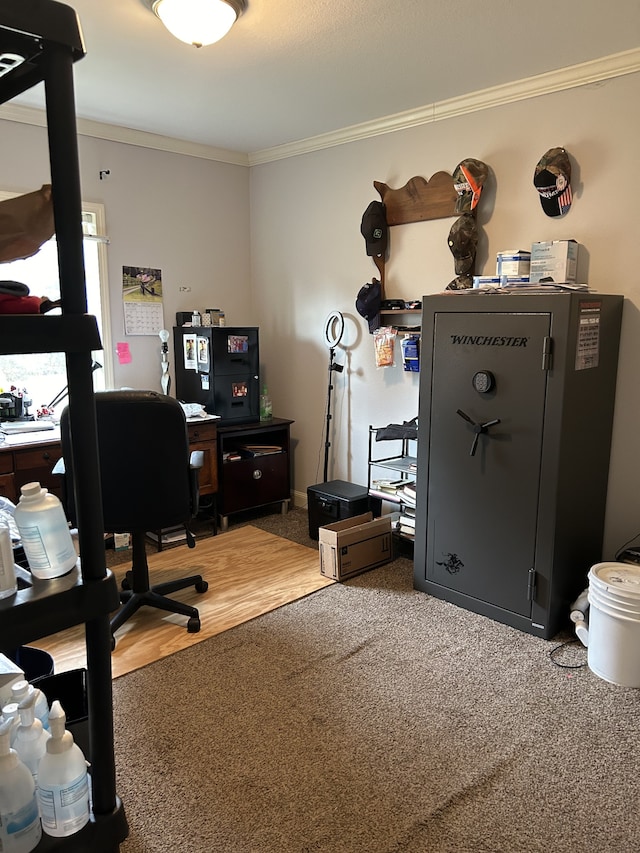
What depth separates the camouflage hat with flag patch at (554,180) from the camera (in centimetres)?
293

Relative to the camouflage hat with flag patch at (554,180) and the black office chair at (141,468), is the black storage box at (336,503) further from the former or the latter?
the camouflage hat with flag patch at (554,180)

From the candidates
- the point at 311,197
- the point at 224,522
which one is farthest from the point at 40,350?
the point at 311,197

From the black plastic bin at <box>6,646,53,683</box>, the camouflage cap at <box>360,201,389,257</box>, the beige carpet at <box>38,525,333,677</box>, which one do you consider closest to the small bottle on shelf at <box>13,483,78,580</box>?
the black plastic bin at <box>6,646,53,683</box>

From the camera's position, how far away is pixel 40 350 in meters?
0.87

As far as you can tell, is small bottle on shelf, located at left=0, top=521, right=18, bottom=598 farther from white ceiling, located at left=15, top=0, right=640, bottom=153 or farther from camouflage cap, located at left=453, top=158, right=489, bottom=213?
camouflage cap, located at left=453, top=158, right=489, bottom=213

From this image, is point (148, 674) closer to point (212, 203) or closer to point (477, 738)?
point (477, 738)

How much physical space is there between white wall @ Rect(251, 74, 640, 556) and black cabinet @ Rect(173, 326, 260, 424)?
1.43ft

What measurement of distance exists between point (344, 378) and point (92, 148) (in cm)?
216

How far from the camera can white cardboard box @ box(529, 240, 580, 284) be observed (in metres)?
2.87

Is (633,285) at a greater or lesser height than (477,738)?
greater

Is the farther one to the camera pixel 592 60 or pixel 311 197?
pixel 311 197

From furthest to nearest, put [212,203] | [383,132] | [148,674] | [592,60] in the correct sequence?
1. [212,203]
2. [383,132]
3. [592,60]
4. [148,674]

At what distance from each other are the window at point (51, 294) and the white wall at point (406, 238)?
125 centimetres

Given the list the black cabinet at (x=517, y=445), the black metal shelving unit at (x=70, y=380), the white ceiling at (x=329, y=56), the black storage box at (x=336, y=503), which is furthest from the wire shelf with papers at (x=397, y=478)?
the black metal shelving unit at (x=70, y=380)
